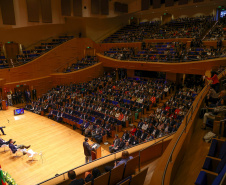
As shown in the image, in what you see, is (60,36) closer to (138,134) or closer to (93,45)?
(93,45)

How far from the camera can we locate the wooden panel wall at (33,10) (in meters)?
12.3

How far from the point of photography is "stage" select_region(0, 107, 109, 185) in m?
4.95

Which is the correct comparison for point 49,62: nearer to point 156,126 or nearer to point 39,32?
point 39,32

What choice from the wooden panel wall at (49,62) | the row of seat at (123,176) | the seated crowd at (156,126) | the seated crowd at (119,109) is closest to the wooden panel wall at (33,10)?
the wooden panel wall at (49,62)

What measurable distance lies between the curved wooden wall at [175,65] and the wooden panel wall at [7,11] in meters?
6.83

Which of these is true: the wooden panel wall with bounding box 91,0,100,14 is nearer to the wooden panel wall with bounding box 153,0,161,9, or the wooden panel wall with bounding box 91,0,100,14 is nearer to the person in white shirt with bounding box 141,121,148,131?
the wooden panel wall with bounding box 153,0,161,9

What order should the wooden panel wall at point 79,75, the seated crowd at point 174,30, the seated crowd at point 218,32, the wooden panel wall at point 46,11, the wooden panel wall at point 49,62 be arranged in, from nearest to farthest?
the seated crowd at point 218,32 → the wooden panel wall at point 49,62 → the wooden panel wall at point 46,11 → the wooden panel wall at point 79,75 → the seated crowd at point 174,30

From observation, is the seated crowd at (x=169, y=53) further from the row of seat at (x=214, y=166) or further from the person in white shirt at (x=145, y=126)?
the row of seat at (x=214, y=166)

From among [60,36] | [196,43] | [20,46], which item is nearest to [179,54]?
[196,43]

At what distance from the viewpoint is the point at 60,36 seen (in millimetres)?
17062

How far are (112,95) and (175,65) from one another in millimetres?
4236

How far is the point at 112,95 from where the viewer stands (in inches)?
407

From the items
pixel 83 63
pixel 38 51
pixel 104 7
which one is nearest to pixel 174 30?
pixel 104 7

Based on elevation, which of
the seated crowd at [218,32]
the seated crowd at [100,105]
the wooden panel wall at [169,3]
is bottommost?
the seated crowd at [100,105]
